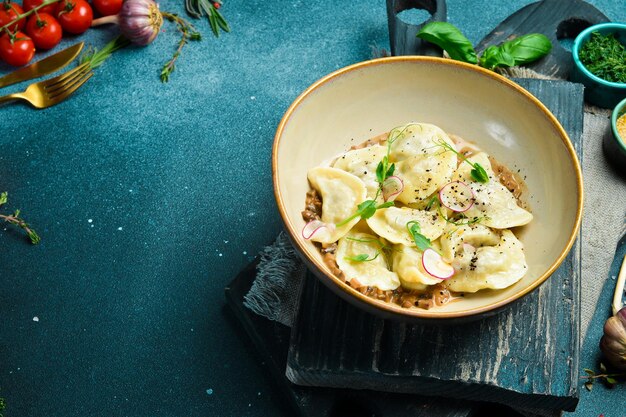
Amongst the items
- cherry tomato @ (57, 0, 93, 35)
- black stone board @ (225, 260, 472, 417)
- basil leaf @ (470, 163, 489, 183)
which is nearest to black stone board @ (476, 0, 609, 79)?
basil leaf @ (470, 163, 489, 183)

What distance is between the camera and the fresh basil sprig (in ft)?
13.2

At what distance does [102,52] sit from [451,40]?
2158mm

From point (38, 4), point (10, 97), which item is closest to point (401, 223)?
point (10, 97)

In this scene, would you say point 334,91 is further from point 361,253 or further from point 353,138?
point 361,253

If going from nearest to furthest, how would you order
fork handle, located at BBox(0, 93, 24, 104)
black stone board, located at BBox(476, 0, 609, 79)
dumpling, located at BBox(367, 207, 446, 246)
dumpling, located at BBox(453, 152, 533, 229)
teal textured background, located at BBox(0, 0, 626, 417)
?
1. dumpling, located at BBox(367, 207, 446, 246)
2. dumpling, located at BBox(453, 152, 533, 229)
3. teal textured background, located at BBox(0, 0, 626, 417)
4. black stone board, located at BBox(476, 0, 609, 79)
5. fork handle, located at BBox(0, 93, 24, 104)

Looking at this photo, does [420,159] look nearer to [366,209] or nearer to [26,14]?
[366,209]

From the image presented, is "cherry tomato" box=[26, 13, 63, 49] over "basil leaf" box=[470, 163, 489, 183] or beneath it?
over

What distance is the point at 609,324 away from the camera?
11.6 feet

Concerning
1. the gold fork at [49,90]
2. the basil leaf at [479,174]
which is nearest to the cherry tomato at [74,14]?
the gold fork at [49,90]

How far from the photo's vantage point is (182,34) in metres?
4.92

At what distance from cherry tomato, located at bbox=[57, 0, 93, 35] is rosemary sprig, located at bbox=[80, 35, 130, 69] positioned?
16cm

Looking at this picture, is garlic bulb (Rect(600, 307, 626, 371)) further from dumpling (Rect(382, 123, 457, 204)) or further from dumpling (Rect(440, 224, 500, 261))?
dumpling (Rect(382, 123, 457, 204))

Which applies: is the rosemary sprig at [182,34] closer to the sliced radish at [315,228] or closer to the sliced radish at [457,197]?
the sliced radish at [315,228]

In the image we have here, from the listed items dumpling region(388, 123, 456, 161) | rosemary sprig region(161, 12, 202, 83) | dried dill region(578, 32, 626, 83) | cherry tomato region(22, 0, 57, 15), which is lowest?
dried dill region(578, 32, 626, 83)
